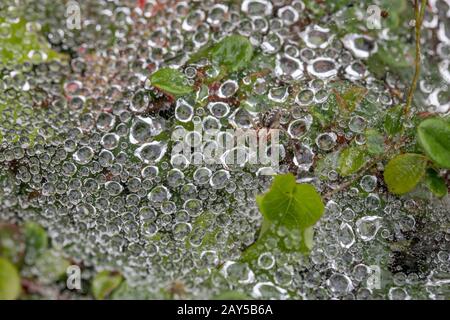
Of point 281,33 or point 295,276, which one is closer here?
point 295,276

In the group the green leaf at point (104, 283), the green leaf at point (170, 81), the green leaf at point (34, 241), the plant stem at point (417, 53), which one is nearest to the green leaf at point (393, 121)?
the plant stem at point (417, 53)

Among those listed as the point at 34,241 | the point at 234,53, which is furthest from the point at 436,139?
the point at 34,241

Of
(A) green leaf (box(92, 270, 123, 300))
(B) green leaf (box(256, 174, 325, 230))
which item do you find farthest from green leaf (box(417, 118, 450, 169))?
(A) green leaf (box(92, 270, 123, 300))

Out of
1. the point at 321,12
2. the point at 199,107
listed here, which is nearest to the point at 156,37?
the point at 199,107

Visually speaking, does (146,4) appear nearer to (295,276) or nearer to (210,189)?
(210,189)

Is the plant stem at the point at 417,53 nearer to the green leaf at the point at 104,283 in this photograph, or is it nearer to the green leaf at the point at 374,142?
the green leaf at the point at 374,142
